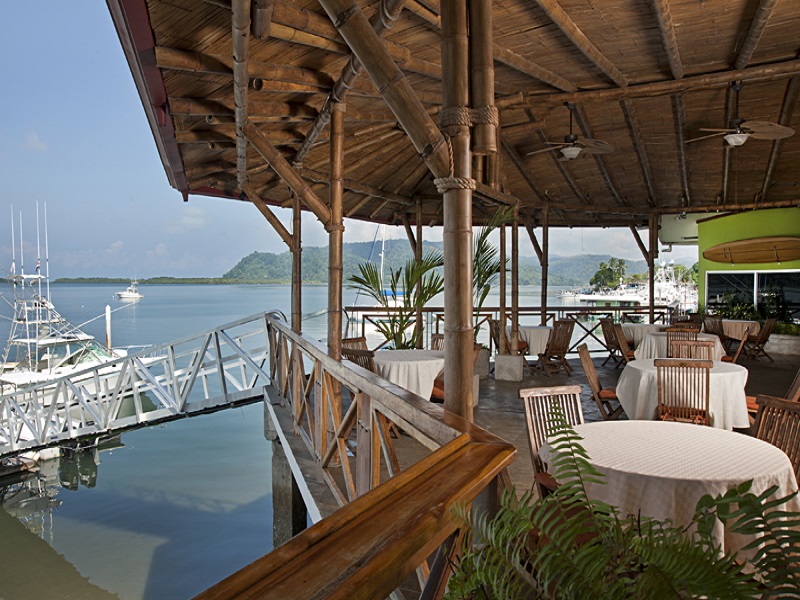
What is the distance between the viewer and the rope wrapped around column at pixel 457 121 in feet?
8.48

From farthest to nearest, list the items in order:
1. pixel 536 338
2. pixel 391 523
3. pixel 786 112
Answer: pixel 536 338
pixel 786 112
pixel 391 523

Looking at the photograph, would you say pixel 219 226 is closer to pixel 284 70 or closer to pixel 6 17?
pixel 6 17

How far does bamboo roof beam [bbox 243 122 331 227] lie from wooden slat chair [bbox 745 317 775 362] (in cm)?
835

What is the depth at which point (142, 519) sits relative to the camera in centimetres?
1282

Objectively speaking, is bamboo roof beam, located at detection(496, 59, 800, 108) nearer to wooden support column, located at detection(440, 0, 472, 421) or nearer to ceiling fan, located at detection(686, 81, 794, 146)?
ceiling fan, located at detection(686, 81, 794, 146)

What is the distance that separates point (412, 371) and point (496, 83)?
3.10m

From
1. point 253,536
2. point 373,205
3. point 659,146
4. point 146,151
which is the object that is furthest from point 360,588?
point 146,151

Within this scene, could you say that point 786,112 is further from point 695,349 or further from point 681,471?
point 681,471

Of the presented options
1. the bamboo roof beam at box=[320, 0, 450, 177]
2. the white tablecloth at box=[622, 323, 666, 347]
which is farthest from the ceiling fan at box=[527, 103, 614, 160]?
the bamboo roof beam at box=[320, 0, 450, 177]

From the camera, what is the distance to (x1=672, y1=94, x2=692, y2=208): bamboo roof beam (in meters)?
7.10

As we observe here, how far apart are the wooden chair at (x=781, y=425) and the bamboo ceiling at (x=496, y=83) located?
233 centimetres

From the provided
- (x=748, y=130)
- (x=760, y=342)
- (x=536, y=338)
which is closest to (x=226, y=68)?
(x=748, y=130)

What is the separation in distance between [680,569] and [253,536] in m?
11.6

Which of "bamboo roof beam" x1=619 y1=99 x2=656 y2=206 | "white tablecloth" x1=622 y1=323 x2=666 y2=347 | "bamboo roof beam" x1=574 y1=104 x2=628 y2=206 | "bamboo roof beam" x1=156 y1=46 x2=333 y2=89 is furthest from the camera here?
"white tablecloth" x1=622 y1=323 x2=666 y2=347
